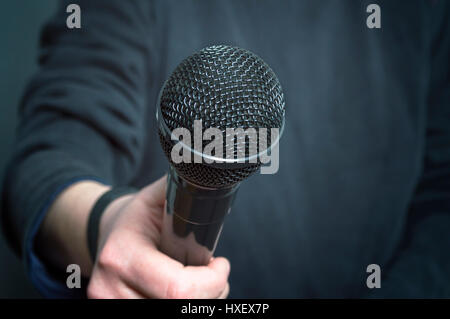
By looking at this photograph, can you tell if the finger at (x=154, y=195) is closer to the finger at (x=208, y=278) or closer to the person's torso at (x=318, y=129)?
the finger at (x=208, y=278)

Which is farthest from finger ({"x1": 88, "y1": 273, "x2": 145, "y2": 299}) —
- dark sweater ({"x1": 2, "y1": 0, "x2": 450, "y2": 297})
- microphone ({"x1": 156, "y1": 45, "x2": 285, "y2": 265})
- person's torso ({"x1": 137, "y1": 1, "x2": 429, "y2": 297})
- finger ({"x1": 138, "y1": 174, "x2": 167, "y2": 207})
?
person's torso ({"x1": 137, "y1": 1, "x2": 429, "y2": 297})

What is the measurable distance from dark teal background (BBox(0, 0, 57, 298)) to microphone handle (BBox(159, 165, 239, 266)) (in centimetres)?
106

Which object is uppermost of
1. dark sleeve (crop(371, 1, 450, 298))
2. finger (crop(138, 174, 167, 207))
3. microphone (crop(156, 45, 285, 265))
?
microphone (crop(156, 45, 285, 265))

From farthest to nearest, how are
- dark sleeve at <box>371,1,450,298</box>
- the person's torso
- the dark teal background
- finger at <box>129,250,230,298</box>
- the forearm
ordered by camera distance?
the dark teal background → dark sleeve at <box>371,1,450,298</box> → the person's torso → the forearm → finger at <box>129,250,230,298</box>

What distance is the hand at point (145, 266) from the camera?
47 cm

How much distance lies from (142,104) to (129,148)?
17cm

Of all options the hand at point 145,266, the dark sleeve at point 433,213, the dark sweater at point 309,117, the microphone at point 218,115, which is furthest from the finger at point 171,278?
the dark sleeve at point 433,213

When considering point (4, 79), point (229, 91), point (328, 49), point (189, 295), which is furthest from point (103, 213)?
point (4, 79)

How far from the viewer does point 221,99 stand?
1.01 ft

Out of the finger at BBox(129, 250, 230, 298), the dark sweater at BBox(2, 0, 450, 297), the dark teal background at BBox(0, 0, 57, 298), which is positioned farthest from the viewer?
the dark teal background at BBox(0, 0, 57, 298)

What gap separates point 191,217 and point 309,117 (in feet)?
2.47

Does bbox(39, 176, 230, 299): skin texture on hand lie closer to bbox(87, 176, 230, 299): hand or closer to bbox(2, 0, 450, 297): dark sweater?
bbox(87, 176, 230, 299): hand

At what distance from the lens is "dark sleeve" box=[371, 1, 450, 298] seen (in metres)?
1.15

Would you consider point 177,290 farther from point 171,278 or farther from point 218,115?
point 218,115
